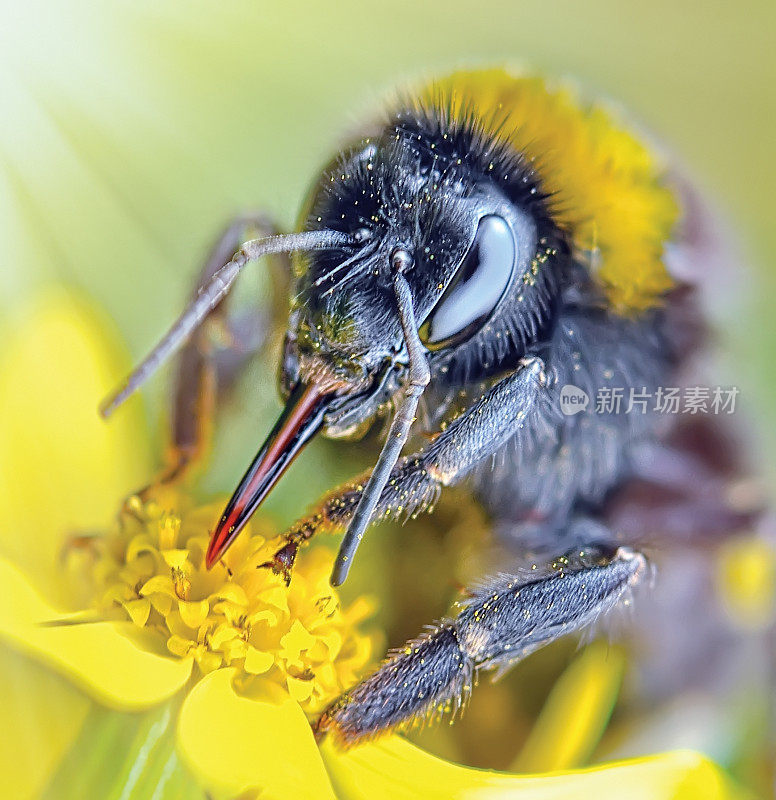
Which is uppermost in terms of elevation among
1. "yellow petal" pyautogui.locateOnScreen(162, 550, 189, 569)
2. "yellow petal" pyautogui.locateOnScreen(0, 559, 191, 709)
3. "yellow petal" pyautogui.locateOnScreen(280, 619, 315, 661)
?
"yellow petal" pyautogui.locateOnScreen(162, 550, 189, 569)

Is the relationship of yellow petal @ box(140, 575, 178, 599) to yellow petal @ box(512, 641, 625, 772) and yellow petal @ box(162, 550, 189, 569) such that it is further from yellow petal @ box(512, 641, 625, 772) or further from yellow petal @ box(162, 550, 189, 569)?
yellow petal @ box(512, 641, 625, 772)

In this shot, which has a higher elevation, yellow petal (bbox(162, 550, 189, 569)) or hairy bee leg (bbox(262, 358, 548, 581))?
hairy bee leg (bbox(262, 358, 548, 581))

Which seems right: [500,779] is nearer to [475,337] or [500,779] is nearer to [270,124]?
[475,337]

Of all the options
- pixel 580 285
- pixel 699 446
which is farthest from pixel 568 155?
pixel 699 446

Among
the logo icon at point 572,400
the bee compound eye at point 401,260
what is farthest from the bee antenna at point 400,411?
the logo icon at point 572,400

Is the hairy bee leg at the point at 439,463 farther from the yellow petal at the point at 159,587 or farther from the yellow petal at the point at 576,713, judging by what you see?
the yellow petal at the point at 576,713

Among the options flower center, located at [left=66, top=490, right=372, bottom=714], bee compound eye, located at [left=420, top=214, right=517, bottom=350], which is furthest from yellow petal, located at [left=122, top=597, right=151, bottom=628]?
bee compound eye, located at [left=420, top=214, right=517, bottom=350]
